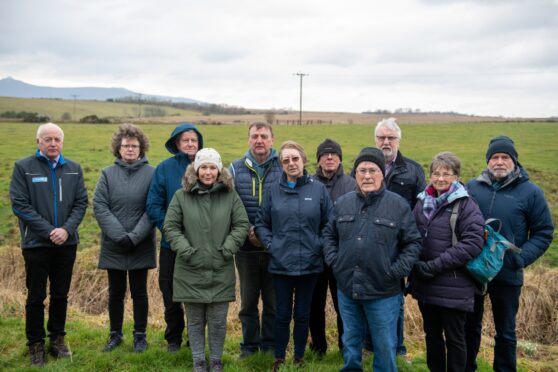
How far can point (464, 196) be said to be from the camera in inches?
173

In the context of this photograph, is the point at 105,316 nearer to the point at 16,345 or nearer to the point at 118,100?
the point at 16,345

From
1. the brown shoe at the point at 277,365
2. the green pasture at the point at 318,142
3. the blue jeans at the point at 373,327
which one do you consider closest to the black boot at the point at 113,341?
the brown shoe at the point at 277,365

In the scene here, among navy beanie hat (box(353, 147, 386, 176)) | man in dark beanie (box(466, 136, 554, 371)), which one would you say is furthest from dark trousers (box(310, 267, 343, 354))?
man in dark beanie (box(466, 136, 554, 371))

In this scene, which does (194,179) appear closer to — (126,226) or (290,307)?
(126,226)

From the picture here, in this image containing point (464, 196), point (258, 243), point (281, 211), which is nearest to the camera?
point (464, 196)

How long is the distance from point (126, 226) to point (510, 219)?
14.1ft

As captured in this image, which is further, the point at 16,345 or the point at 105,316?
the point at 105,316

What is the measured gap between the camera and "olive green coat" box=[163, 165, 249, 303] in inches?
192

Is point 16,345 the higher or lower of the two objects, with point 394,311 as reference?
lower

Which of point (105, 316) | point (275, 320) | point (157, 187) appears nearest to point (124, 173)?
point (157, 187)

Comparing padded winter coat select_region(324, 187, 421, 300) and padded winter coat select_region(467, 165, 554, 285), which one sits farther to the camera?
padded winter coat select_region(467, 165, 554, 285)

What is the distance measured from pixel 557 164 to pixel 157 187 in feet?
88.7

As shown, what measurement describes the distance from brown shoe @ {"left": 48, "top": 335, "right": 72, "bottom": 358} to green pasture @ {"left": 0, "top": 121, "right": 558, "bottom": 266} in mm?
6635

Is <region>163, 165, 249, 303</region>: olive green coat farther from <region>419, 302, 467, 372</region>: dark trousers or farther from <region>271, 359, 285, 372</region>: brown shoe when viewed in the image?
<region>419, 302, 467, 372</region>: dark trousers
